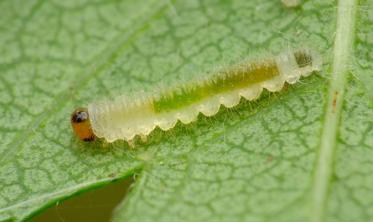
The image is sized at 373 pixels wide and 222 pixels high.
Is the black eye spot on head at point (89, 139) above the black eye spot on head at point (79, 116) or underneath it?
underneath

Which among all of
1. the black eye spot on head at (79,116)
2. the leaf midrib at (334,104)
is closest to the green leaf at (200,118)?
the leaf midrib at (334,104)

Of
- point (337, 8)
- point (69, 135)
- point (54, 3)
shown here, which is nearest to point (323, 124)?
point (337, 8)

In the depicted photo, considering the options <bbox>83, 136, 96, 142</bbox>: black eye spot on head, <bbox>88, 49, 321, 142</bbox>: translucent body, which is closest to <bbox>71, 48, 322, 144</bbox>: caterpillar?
<bbox>88, 49, 321, 142</bbox>: translucent body

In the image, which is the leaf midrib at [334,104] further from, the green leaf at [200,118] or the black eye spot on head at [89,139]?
the black eye spot on head at [89,139]

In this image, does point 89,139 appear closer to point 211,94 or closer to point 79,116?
point 79,116

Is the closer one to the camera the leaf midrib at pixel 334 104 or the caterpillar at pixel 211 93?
the leaf midrib at pixel 334 104

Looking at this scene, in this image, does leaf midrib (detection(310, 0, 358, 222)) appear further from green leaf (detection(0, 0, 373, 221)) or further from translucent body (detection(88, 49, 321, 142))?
translucent body (detection(88, 49, 321, 142))

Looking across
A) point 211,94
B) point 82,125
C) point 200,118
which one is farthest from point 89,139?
point 211,94

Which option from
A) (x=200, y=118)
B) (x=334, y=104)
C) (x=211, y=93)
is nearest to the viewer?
(x=334, y=104)
